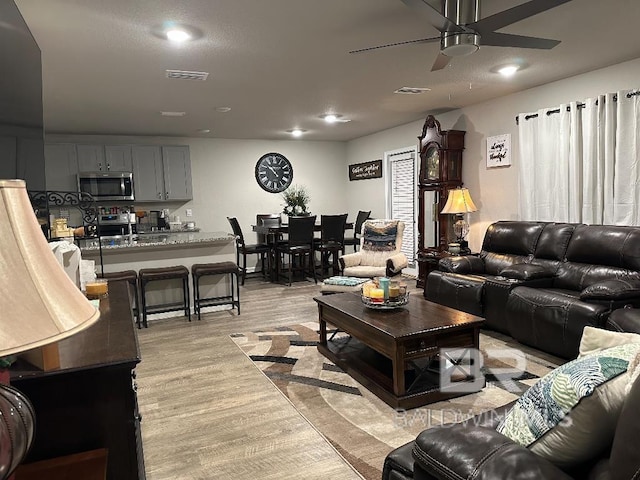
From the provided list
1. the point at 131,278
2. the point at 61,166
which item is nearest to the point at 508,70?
the point at 131,278

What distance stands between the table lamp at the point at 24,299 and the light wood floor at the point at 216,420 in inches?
62.3

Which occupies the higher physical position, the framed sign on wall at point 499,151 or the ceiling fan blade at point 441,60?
the ceiling fan blade at point 441,60

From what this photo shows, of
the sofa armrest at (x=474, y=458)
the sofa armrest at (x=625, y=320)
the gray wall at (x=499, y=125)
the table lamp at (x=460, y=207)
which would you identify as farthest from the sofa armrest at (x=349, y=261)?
the sofa armrest at (x=474, y=458)

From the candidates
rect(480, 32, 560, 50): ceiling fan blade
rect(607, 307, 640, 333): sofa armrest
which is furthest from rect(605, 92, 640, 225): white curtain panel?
rect(480, 32, 560, 50): ceiling fan blade

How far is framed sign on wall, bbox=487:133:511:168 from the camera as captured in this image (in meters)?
5.17

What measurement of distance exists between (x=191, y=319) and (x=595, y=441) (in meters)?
4.48

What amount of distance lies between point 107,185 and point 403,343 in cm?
582

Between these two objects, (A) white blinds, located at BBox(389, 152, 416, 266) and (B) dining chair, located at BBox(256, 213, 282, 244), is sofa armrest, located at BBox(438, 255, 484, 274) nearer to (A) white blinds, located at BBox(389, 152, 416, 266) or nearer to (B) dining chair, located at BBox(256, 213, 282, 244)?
(A) white blinds, located at BBox(389, 152, 416, 266)

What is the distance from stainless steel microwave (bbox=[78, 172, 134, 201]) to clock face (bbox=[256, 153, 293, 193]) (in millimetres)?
2306

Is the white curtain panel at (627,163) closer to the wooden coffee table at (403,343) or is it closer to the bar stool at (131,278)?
the wooden coffee table at (403,343)

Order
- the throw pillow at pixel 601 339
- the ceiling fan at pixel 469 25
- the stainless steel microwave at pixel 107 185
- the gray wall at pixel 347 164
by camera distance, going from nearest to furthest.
A: 1. the throw pillow at pixel 601 339
2. the ceiling fan at pixel 469 25
3. the gray wall at pixel 347 164
4. the stainless steel microwave at pixel 107 185

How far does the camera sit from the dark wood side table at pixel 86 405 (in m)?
1.42

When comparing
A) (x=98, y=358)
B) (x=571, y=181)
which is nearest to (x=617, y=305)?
(x=571, y=181)

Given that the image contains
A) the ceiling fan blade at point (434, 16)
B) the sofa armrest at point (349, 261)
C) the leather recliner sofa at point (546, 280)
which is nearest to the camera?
the ceiling fan blade at point (434, 16)
